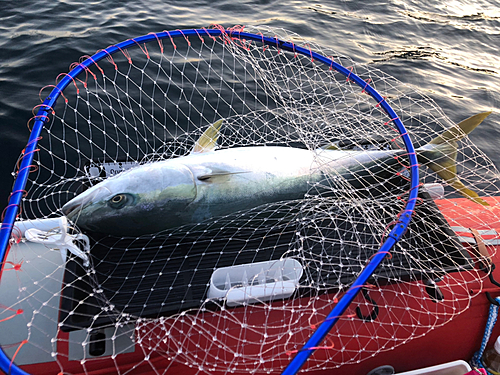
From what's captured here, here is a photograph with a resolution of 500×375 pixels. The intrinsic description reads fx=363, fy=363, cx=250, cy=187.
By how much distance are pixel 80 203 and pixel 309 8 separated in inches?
382

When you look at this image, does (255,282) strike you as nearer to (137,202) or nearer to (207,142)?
(137,202)

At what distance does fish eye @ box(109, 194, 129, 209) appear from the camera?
341cm

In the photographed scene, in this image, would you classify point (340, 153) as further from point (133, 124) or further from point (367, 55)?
point (367, 55)

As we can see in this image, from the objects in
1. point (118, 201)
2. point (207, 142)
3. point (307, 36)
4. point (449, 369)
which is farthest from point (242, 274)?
point (307, 36)

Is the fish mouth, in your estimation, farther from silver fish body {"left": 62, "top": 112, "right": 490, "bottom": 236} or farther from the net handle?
the net handle

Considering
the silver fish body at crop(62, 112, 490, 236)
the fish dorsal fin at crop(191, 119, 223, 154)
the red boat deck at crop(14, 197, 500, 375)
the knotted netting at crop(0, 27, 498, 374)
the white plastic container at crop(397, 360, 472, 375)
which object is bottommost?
the white plastic container at crop(397, 360, 472, 375)

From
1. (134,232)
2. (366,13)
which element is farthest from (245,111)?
(366,13)

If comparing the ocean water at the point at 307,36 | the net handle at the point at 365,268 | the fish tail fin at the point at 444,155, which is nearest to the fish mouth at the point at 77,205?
the net handle at the point at 365,268

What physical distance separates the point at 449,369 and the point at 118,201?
3448 millimetres

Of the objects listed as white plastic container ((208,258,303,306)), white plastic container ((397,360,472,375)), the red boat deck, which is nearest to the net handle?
the red boat deck

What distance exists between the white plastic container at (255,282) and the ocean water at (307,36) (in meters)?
3.53

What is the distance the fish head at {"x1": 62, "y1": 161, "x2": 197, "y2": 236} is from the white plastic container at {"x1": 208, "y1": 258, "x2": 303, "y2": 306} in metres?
0.81

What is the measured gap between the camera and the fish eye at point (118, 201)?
3.41 metres

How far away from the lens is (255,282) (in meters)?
3.32
